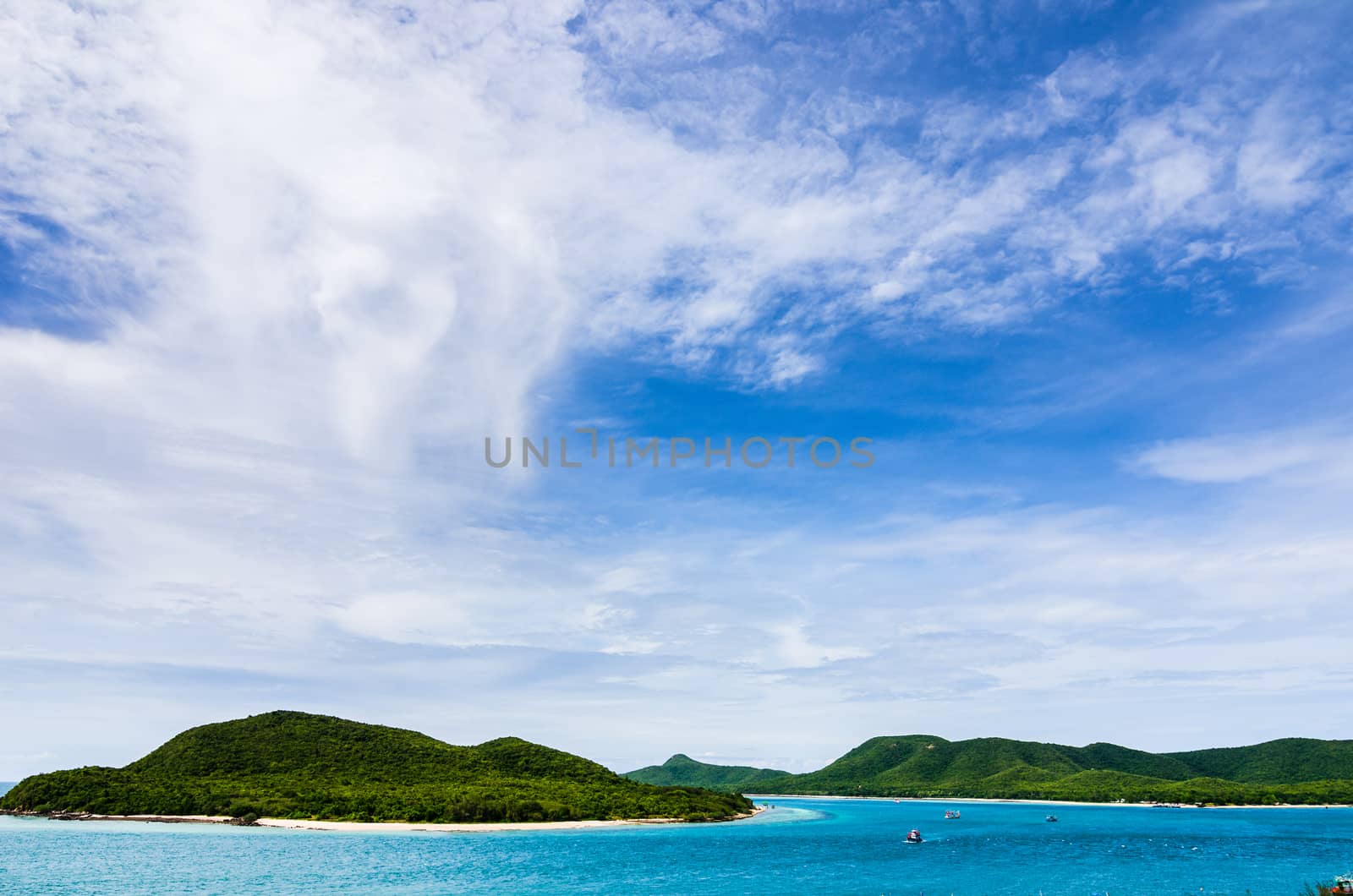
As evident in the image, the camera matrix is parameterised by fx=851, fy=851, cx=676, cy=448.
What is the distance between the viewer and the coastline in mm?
118419

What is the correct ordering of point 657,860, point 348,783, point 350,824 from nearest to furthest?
point 657,860 → point 350,824 → point 348,783

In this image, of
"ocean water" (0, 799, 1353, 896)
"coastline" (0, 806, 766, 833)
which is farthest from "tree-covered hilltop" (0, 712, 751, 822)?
"ocean water" (0, 799, 1353, 896)

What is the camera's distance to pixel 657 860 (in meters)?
92.1

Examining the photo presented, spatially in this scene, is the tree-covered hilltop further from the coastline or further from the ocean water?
the ocean water

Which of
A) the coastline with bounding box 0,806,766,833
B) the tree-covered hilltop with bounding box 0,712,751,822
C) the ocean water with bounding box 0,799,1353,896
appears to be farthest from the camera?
the tree-covered hilltop with bounding box 0,712,751,822

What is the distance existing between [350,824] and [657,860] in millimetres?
53421

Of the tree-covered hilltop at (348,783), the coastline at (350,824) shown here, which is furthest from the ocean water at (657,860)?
the tree-covered hilltop at (348,783)

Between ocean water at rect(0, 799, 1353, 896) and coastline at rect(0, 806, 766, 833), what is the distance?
3.80 metres

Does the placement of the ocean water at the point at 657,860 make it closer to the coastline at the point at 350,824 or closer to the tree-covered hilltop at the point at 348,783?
the coastline at the point at 350,824

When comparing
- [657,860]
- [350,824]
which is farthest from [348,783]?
[657,860]

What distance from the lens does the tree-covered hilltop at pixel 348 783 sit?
5157 inches

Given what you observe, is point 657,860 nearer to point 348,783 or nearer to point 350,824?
point 350,824

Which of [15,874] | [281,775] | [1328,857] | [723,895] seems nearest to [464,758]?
[281,775]

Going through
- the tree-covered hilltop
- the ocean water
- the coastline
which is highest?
the tree-covered hilltop
